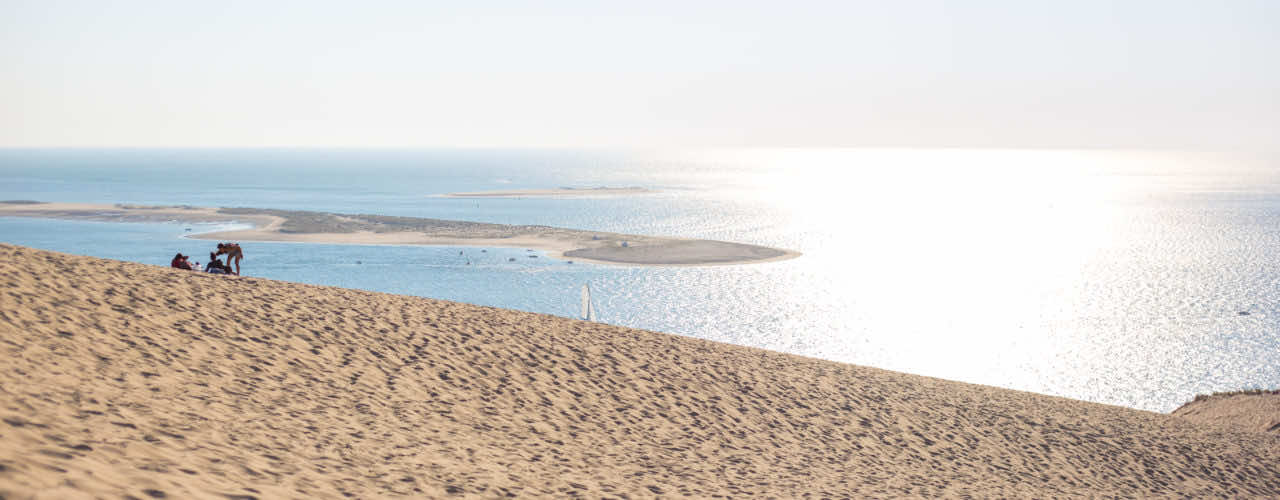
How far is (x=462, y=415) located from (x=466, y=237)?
8902 cm

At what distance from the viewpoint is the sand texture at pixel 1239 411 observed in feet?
85.6

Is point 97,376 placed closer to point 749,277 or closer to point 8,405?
point 8,405

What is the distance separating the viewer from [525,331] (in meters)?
20.2

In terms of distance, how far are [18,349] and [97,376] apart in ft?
3.74

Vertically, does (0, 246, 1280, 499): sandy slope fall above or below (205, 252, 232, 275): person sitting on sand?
below

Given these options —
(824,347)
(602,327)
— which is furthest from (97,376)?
(824,347)

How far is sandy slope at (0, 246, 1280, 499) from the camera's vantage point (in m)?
9.91

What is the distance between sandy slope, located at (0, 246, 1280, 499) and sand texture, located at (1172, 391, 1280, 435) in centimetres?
308

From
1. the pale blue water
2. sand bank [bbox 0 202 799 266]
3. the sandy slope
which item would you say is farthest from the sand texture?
sand bank [bbox 0 202 799 266]

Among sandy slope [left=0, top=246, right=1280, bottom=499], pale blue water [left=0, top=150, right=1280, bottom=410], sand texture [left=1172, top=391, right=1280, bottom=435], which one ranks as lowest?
pale blue water [left=0, top=150, right=1280, bottom=410]

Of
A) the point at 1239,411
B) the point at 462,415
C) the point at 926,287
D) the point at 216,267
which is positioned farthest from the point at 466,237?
the point at 462,415

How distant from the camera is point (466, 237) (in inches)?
3996

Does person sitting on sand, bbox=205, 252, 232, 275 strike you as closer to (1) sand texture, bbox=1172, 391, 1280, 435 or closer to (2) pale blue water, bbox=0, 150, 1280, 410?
(1) sand texture, bbox=1172, 391, 1280, 435

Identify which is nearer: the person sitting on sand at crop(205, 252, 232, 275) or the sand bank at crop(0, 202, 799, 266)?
the person sitting on sand at crop(205, 252, 232, 275)
